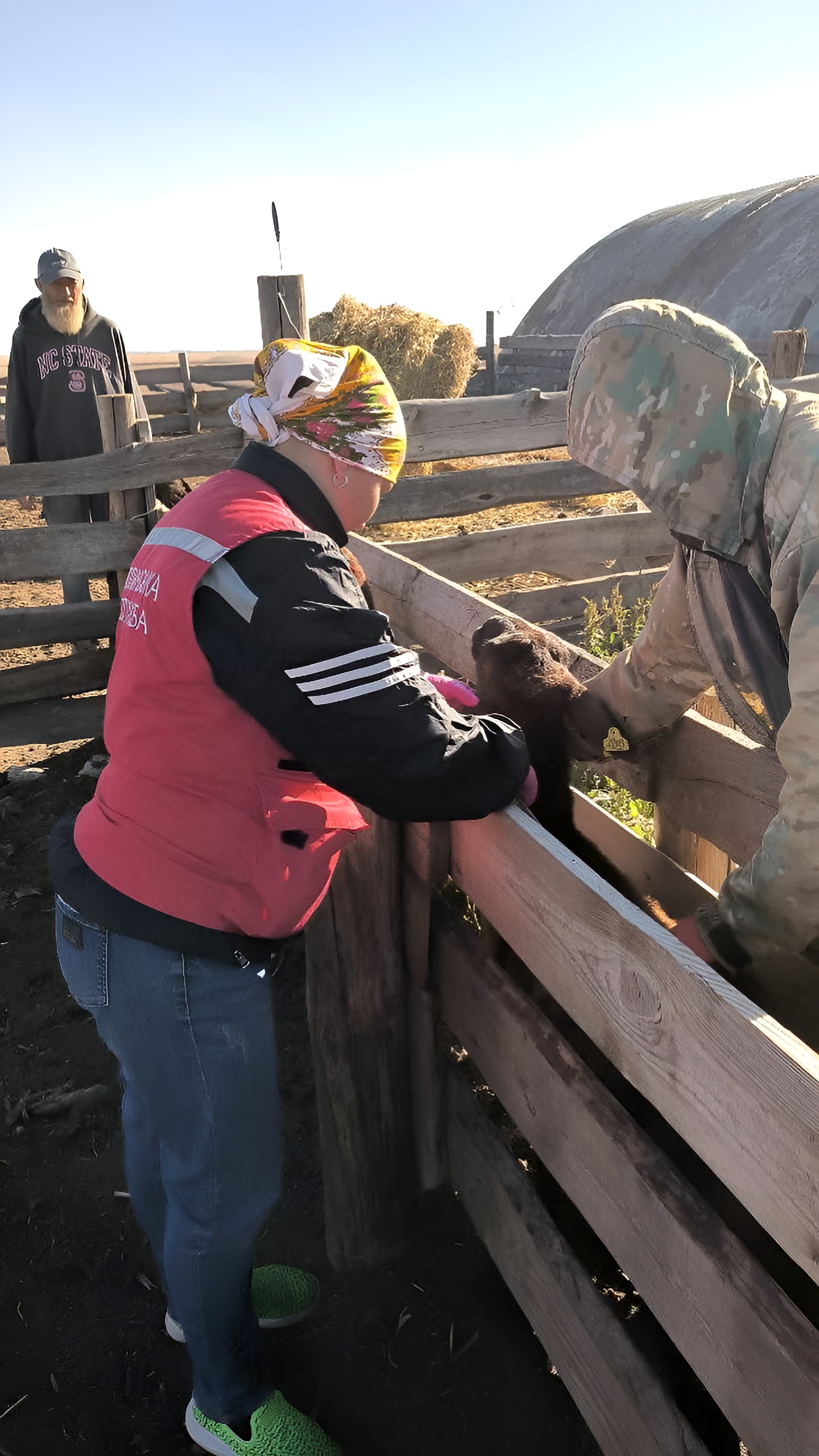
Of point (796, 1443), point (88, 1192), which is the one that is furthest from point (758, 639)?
point (88, 1192)

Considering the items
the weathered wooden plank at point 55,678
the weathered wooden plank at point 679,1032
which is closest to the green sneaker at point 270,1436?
the weathered wooden plank at point 679,1032

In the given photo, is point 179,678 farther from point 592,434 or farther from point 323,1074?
point 323,1074

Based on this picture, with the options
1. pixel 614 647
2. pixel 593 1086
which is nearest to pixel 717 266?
pixel 614 647

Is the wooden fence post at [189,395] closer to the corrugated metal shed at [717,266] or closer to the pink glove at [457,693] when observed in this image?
the corrugated metal shed at [717,266]

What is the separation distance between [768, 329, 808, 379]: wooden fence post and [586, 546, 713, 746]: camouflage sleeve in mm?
4948

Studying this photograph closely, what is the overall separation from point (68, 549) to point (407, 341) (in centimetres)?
788

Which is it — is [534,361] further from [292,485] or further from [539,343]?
[292,485]

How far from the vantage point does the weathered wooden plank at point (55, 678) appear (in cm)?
584

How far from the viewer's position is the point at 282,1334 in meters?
2.68

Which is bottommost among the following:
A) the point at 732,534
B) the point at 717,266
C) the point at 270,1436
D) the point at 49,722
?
the point at 270,1436

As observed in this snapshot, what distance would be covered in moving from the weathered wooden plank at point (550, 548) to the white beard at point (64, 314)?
8.31 ft

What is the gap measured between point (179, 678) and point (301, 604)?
0.97 ft

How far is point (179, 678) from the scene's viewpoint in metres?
1.77

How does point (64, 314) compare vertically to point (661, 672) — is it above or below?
above
